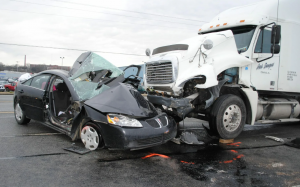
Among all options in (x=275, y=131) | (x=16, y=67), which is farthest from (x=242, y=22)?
(x=16, y=67)

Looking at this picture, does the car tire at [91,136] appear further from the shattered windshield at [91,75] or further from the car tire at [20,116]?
the car tire at [20,116]

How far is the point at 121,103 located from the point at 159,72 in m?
1.74

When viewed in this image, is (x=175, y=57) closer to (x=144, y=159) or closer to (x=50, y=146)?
(x=144, y=159)

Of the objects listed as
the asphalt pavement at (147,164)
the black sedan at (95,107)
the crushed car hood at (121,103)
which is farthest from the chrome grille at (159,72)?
the asphalt pavement at (147,164)

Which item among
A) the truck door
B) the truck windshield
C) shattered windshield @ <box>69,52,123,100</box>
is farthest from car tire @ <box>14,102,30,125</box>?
the truck door

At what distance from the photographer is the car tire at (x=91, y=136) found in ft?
14.1

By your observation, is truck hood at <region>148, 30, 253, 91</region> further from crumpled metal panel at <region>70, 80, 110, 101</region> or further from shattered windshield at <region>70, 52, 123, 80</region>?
crumpled metal panel at <region>70, 80, 110, 101</region>

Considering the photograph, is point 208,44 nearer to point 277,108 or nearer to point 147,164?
point 147,164

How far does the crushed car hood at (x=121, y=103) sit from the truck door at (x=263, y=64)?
3.06 metres

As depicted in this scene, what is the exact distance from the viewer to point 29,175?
3.45m

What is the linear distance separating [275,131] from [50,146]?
651 centimetres

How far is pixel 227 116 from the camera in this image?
18.5ft

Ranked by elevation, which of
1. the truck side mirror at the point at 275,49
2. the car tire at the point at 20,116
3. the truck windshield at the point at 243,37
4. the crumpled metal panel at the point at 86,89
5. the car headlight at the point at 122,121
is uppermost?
the truck windshield at the point at 243,37

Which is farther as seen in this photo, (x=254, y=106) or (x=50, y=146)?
(x=254, y=106)
